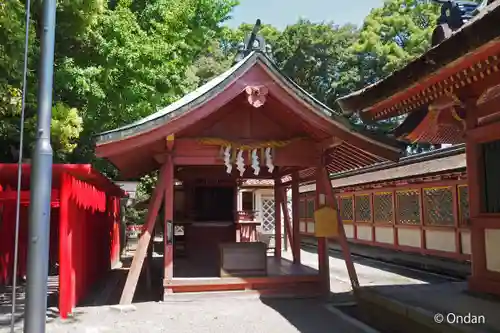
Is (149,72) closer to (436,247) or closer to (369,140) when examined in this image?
(369,140)

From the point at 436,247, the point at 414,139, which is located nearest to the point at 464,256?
the point at 436,247

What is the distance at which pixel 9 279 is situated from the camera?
11.7m

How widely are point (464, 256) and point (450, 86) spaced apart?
329 inches

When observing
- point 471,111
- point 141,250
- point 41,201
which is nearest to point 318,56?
point 471,111

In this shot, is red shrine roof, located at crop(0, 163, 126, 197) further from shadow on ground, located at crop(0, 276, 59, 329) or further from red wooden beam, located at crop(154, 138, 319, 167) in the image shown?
shadow on ground, located at crop(0, 276, 59, 329)

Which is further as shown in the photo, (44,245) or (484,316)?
(484,316)

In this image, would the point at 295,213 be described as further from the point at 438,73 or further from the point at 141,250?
the point at 438,73

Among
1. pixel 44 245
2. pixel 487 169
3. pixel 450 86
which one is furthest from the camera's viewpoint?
pixel 487 169

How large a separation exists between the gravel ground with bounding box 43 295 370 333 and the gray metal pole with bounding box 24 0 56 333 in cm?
317

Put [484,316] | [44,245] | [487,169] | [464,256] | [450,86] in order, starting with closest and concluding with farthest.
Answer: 1. [44,245]
2. [484,316]
3. [450,86]
4. [487,169]
5. [464,256]

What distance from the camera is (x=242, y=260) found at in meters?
9.21

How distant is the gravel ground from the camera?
6629mm

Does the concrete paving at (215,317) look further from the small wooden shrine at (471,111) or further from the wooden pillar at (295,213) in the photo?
the wooden pillar at (295,213)

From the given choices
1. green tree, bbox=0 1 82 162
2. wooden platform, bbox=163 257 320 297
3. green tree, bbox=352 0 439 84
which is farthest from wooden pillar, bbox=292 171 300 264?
green tree, bbox=352 0 439 84
